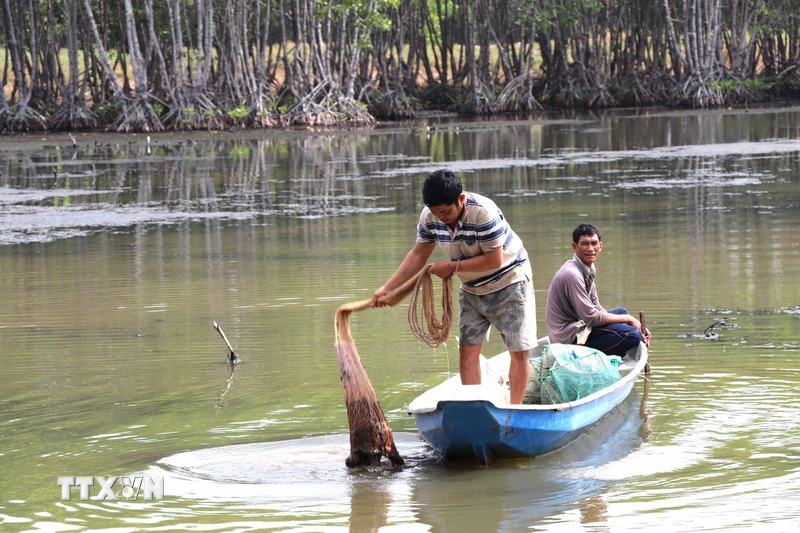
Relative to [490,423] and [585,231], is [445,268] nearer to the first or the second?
[490,423]

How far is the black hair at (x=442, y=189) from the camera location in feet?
18.7

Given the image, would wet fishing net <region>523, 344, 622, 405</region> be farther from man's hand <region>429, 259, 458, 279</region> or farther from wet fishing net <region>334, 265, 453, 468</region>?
man's hand <region>429, 259, 458, 279</region>

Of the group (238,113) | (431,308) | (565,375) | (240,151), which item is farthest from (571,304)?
(238,113)

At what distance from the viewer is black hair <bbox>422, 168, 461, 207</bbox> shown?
571cm

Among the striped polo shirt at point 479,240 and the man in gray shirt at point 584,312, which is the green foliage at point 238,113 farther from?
the striped polo shirt at point 479,240

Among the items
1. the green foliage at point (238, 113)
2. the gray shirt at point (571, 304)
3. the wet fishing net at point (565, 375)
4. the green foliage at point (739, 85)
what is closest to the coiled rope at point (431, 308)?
the wet fishing net at point (565, 375)

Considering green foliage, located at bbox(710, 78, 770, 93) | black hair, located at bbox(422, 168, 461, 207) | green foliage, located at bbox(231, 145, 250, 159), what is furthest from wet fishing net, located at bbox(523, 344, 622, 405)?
green foliage, located at bbox(710, 78, 770, 93)

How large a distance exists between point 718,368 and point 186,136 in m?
25.0

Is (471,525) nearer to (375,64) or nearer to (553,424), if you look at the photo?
(553,424)

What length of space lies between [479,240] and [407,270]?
474 millimetres

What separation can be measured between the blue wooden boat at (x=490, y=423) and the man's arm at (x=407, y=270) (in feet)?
1.72

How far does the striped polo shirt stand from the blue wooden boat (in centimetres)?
51

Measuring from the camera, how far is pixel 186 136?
3127 centimetres

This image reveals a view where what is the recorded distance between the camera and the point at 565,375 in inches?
268
